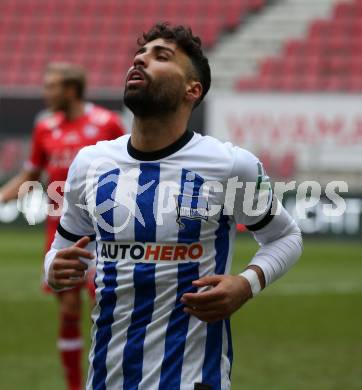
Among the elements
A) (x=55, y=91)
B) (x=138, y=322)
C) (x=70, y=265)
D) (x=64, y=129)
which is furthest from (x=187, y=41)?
(x=64, y=129)

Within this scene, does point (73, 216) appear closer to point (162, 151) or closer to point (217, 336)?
point (162, 151)

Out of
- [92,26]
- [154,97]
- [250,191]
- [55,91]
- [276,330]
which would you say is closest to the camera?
[154,97]

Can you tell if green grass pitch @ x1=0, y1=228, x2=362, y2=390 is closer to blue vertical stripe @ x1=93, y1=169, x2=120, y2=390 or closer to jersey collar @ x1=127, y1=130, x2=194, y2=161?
blue vertical stripe @ x1=93, y1=169, x2=120, y2=390

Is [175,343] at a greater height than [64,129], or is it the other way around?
[64,129]

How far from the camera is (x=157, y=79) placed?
3.44m

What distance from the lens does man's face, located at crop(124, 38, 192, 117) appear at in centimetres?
340

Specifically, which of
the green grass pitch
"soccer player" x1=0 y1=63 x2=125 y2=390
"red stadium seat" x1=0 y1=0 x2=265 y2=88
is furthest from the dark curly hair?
"red stadium seat" x1=0 y1=0 x2=265 y2=88

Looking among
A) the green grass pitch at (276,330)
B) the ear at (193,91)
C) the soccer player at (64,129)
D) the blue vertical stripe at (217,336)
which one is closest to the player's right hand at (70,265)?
the blue vertical stripe at (217,336)

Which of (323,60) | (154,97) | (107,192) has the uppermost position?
(323,60)

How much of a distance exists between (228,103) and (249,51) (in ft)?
11.6

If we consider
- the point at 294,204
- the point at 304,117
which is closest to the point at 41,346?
the point at 294,204

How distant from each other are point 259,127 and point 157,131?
1533 centimetres

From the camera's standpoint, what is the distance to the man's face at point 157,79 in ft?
11.1

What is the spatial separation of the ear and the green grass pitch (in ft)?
11.2
